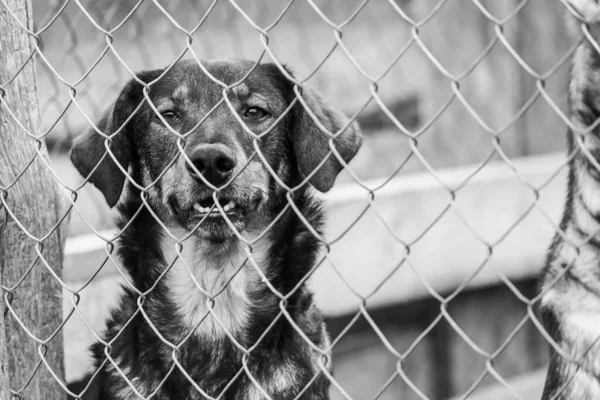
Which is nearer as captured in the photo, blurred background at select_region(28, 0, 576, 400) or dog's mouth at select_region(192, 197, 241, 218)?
dog's mouth at select_region(192, 197, 241, 218)

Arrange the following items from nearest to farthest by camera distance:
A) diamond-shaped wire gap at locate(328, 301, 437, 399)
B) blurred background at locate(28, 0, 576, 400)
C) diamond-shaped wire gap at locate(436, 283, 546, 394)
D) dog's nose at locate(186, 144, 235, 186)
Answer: dog's nose at locate(186, 144, 235, 186) → blurred background at locate(28, 0, 576, 400) → diamond-shaped wire gap at locate(328, 301, 437, 399) → diamond-shaped wire gap at locate(436, 283, 546, 394)

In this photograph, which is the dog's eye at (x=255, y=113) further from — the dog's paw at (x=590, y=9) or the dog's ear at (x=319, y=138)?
the dog's paw at (x=590, y=9)

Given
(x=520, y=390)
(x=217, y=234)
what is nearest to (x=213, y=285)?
(x=217, y=234)

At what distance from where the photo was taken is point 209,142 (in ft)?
9.45

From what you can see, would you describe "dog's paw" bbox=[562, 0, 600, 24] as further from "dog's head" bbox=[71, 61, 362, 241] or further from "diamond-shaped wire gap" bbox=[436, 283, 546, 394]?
"diamond-shaped wire gap" bbox=[436, 283, 546, 394]

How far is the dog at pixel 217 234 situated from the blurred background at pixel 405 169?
999 mm

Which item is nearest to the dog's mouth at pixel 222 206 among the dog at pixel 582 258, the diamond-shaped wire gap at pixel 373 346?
the dog at pixel 582 258

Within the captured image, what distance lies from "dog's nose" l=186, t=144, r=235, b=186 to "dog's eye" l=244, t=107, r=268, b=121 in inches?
18.7

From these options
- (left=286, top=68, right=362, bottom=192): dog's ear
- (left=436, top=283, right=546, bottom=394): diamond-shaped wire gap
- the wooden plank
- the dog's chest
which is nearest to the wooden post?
the dog's chest

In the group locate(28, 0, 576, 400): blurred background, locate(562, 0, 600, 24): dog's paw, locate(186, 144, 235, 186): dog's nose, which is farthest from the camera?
locate(28, 0, 576, 400): blurred background

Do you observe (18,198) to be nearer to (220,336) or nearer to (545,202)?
(220,336)

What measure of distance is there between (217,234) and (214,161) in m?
0.38

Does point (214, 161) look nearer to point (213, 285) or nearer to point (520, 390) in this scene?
point (213, 285)

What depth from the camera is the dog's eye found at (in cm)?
328
